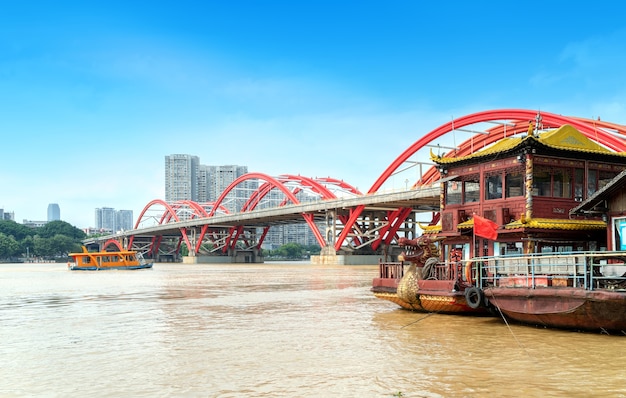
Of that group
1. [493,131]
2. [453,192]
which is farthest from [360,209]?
[453,192]

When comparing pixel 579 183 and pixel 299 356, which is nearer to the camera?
pixel 299 356

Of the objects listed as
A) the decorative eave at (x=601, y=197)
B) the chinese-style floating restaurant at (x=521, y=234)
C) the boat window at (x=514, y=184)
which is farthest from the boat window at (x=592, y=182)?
the decorative eave at (x=601, y=197)

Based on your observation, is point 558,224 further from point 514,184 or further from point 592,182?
point 592,182

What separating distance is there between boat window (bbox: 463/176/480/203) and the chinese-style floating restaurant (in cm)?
4

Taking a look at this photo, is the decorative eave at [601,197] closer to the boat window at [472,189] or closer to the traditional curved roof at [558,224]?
the traditional curved roof at [558,224]

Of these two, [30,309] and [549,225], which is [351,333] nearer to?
[549,225]

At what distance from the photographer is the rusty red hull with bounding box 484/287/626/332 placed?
13.1 metres

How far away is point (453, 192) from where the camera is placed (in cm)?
2103

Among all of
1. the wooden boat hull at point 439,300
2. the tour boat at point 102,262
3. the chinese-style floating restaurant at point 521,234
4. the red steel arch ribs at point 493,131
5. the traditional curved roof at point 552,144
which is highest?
the red steel arch ribs at point 493,131

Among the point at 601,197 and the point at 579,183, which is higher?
the point at 579,183

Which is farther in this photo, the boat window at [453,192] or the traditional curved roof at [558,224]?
the boat window at [453,192]

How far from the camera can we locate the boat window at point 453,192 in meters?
20.8

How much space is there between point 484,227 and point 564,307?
4.64m

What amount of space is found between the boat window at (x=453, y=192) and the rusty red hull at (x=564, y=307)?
5.43 m
